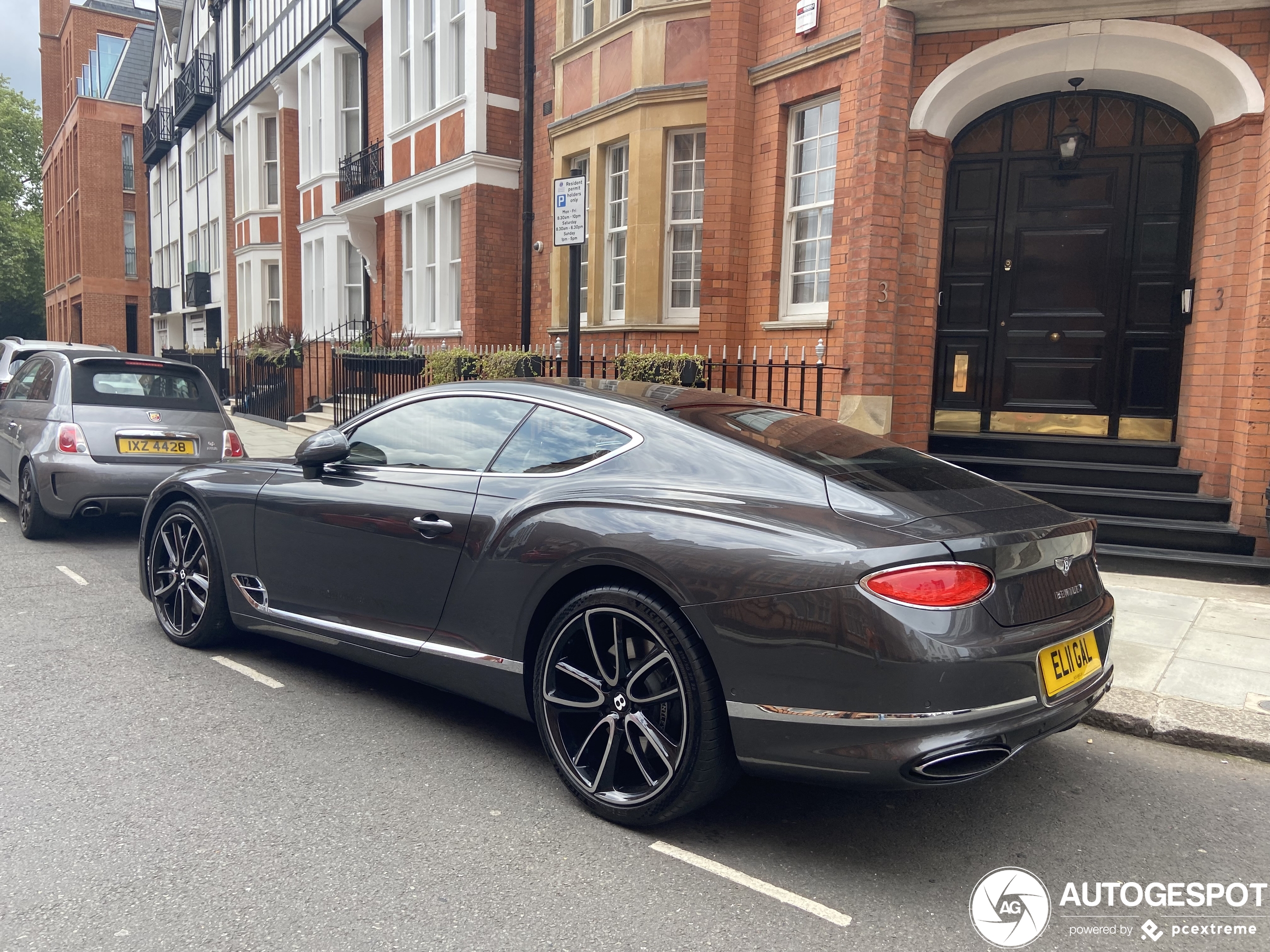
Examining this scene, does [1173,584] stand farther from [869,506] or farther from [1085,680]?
[869,506]

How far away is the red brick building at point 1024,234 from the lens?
732cm

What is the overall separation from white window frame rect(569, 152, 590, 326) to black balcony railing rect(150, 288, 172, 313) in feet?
97.4

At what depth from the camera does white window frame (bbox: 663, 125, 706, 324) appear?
11312 millimetres

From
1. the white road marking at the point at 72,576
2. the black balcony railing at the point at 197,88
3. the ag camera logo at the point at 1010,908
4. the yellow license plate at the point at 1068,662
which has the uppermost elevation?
the black balcony railing at the point at 197,88

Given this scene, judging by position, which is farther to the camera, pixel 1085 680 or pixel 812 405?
pixel 812 405

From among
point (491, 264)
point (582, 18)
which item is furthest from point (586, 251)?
point (582, 18)

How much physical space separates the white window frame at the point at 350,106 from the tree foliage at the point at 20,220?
44225 mm

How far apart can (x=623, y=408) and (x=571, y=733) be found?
123 cm

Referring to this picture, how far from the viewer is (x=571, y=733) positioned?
3.33 meters

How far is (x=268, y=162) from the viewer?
24.2 meters

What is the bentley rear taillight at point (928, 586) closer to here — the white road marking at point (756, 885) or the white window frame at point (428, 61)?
the white road marking at point (756, 885)

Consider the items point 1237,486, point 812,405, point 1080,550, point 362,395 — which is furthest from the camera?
point 362,395

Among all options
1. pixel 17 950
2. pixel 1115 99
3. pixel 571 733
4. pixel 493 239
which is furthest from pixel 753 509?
pixel 493 239

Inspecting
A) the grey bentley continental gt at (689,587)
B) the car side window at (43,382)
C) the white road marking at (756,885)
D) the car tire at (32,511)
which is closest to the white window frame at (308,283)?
the car side window at (43,382)
